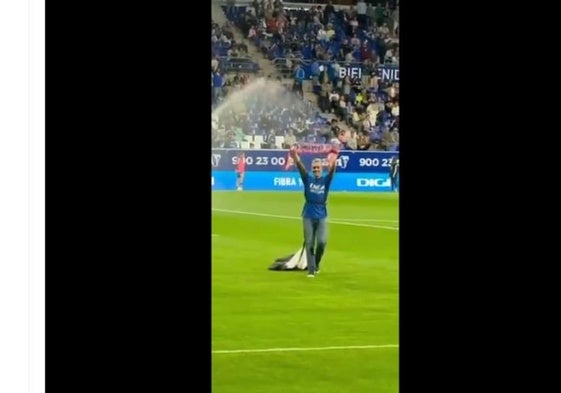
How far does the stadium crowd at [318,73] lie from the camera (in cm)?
289

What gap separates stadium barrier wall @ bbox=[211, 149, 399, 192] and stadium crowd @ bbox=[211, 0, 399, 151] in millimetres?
34

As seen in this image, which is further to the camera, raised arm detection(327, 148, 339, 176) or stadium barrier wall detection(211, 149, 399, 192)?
Result: raised arm detection(327, 148, 339, 176)

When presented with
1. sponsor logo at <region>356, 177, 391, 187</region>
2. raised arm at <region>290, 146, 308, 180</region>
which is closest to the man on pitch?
raised arm at <region>290, 146, 308, 180</region>

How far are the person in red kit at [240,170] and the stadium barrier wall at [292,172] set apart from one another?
14 millimetres

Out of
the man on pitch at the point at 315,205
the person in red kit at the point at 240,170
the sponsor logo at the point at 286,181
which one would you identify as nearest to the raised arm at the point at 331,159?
the man on pitch at the point at 315,205

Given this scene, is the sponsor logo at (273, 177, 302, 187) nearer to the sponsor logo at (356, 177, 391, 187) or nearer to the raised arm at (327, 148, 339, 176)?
the raised arm at (327, 148, 339, 176)

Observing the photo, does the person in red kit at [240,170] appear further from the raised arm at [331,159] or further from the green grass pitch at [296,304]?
the raised arm at [331,159]

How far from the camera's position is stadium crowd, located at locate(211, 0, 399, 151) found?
114 inches

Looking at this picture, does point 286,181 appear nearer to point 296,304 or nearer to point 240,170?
point 240,170

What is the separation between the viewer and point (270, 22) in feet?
9.56
